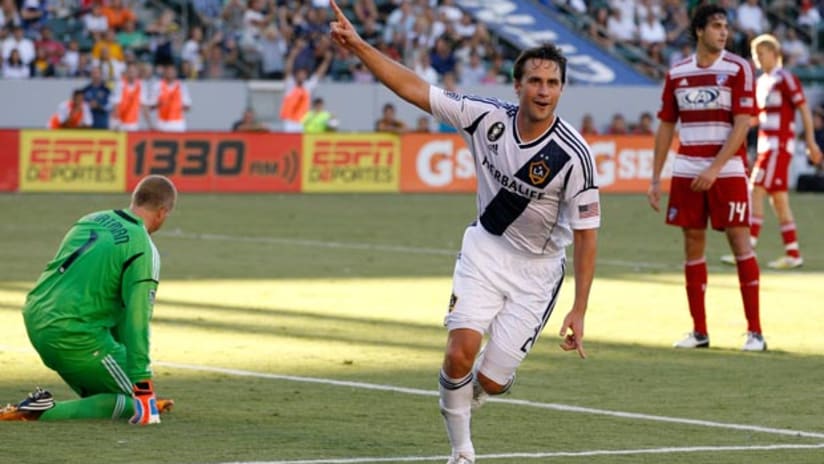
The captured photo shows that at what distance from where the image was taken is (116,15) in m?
35.2

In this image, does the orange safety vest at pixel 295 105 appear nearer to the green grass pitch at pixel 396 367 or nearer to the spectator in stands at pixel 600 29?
the spectator in stands at pixel 600 29

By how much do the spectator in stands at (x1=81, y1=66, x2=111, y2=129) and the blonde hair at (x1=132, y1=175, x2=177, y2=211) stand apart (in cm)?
2306

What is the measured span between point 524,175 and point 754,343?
493 cm

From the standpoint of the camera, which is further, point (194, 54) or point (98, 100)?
point (194, 54)

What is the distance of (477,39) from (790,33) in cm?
798

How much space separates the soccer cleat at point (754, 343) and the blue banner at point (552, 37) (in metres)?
27.1

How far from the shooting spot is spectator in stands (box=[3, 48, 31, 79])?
33.2 meters

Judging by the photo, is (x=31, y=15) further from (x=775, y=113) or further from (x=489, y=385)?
(x=489, y=385)

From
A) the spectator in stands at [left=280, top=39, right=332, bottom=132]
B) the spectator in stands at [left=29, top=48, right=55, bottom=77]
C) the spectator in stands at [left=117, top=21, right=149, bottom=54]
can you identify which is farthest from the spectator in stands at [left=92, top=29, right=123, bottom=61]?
the spectator in stands at [left=280, top=39, right=332, bottom=132]

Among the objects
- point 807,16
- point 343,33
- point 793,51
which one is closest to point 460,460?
point 343,33

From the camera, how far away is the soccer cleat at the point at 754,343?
40.7ft

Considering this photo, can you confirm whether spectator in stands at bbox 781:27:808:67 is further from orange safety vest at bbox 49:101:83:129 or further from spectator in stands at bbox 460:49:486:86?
orange safety vest at bbox 49:101:83:129

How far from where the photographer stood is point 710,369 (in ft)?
37.8

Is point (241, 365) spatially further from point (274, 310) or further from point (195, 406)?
point (274, 310)
